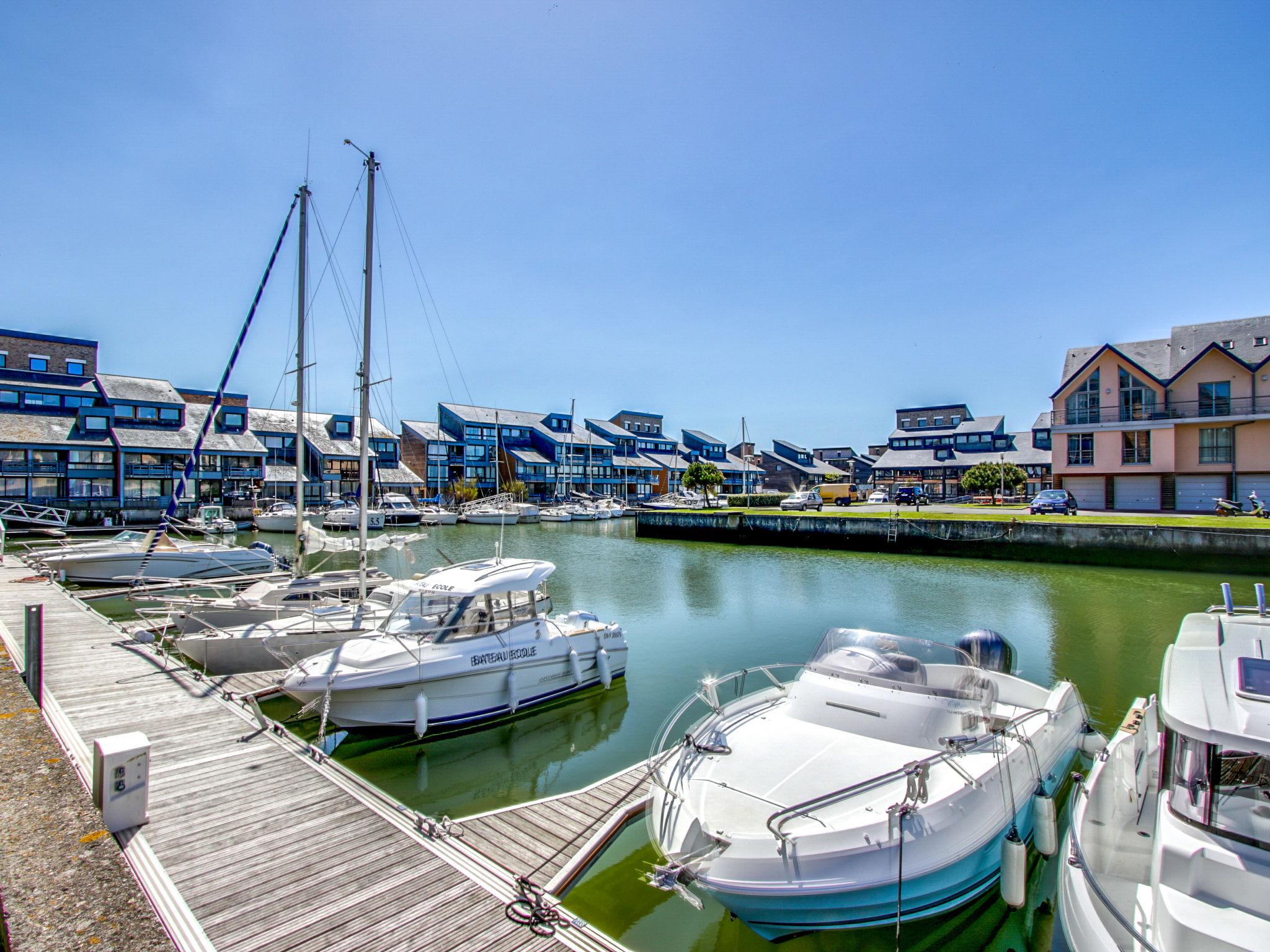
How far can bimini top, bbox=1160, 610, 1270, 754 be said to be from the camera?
4.55 metres

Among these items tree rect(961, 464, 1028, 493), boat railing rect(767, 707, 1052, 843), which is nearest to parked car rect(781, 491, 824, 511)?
tree rect(961, 464, 1028, 493)

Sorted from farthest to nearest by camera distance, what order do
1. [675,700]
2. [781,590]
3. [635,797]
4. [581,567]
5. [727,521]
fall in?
[727,521] → [581,567] → [781,590] → [675,700] → [635,797]

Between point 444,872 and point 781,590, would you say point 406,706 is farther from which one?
point 781,590

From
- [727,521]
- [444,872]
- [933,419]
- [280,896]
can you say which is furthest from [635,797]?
[933,419]

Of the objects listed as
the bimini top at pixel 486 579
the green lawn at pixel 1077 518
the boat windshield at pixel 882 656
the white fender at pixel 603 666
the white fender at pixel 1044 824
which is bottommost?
the white fender at pixel 603 666

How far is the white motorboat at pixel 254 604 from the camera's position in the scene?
1475cm

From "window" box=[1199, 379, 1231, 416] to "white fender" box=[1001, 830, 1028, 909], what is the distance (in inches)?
1869

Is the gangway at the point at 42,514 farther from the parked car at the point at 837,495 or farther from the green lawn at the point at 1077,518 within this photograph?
the parked car at the point at 837,495

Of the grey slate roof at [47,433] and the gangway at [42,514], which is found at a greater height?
the grey slate roof at [47,433]

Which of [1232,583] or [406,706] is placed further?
[1232,583]

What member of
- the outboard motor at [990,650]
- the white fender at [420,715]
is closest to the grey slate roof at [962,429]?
the outboard motor at [990,650]

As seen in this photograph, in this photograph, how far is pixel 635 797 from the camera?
26.0ft

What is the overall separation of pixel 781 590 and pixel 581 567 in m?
11.6

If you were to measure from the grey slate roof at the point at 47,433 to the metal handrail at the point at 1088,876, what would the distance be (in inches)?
2471
